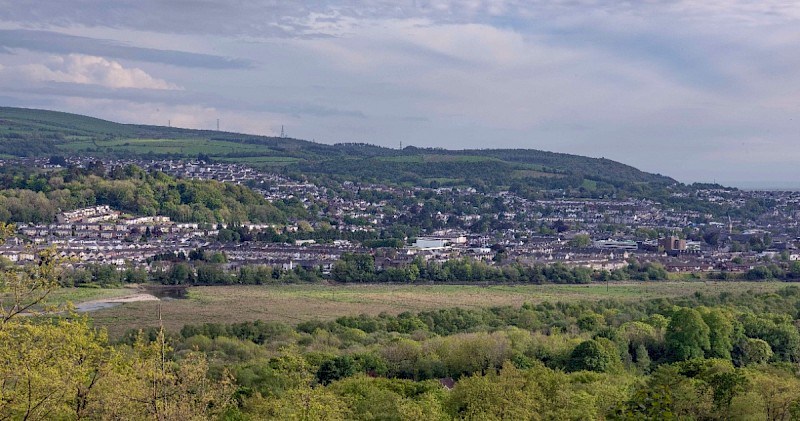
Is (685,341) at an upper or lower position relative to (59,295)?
upper

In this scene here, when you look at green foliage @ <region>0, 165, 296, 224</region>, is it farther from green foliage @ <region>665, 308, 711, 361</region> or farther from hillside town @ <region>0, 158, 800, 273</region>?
green foliage @ <region>665, 308, 711, 361</region>

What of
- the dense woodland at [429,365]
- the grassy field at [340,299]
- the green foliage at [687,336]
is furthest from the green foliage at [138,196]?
the green foliage at [687,336]

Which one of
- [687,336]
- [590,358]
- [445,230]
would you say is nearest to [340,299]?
[687,336]

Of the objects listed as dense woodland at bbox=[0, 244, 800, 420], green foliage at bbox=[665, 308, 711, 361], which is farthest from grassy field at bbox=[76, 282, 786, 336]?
green foliage at bbox=[665, 308, 711, 361]

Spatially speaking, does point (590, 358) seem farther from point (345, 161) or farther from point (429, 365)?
point (345, 161)

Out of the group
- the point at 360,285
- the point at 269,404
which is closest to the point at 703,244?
the point at 360,285

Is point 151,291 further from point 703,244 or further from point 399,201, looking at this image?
point 399,201
